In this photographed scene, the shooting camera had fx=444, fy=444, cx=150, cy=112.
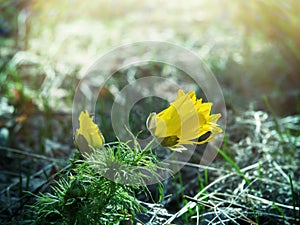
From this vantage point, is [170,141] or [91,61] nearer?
[170,141]

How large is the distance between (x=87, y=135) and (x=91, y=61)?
1.92 metres

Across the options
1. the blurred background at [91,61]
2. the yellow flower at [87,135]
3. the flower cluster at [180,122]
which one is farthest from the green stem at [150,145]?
the blurred background at [91,61]

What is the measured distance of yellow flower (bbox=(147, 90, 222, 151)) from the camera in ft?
3.32

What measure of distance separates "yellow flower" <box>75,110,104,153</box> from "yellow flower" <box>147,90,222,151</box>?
0.13m

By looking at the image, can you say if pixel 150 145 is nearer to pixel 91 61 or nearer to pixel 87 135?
pixel 87 135

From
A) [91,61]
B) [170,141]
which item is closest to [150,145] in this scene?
[170,141]

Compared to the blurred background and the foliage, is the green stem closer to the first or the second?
the foliage

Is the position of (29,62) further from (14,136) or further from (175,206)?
(175,206)

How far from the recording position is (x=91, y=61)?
2914mm

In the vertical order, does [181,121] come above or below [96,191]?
above

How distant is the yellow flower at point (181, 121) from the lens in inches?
39.8

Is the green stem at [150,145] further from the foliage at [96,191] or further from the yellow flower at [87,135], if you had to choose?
the yellow flower at [87,135]

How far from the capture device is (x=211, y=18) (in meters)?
4.14

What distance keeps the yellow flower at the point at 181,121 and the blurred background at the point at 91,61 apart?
0.84m
